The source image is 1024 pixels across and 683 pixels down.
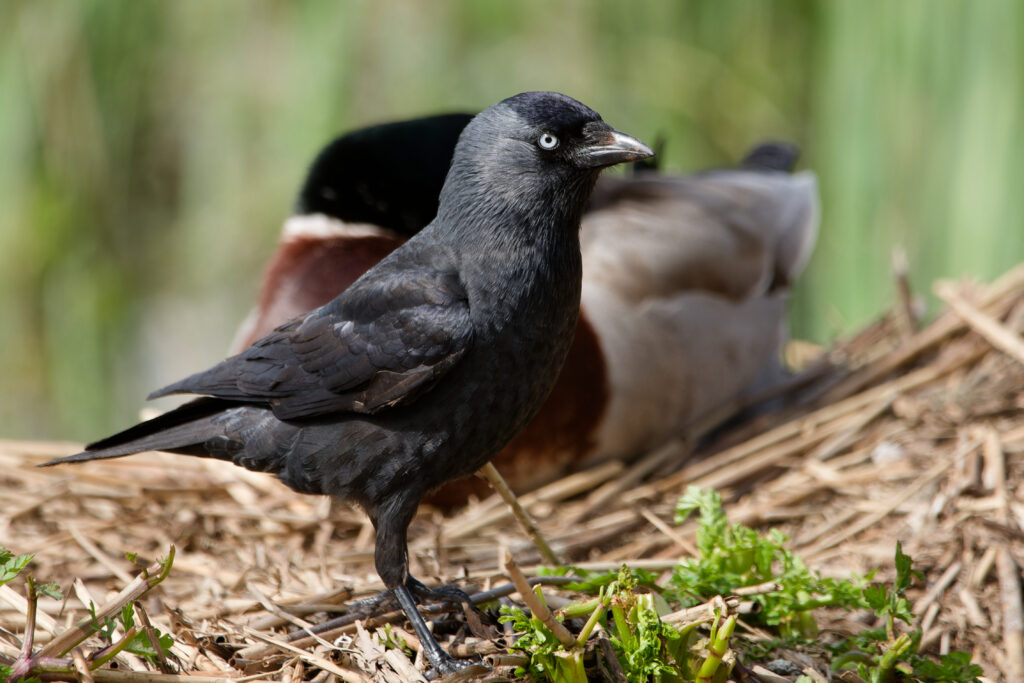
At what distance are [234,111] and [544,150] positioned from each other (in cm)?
319

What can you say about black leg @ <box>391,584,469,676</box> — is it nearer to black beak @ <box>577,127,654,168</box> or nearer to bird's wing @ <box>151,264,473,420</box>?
bird's wing @ <box>151,264,473,420</box>

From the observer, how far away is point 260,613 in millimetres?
1871

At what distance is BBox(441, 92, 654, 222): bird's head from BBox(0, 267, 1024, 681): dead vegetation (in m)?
0.65

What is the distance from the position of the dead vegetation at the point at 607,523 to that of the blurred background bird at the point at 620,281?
0.44ft

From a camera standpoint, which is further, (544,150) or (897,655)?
(544,150)

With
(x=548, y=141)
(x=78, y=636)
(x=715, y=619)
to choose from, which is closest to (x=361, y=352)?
(x=548, y=141)

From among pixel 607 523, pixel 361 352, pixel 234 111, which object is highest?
pixel 234 111

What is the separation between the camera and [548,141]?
1.72m

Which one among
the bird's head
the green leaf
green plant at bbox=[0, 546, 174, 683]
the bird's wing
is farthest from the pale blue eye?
the green leaf

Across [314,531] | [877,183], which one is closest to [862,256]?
[877,183]

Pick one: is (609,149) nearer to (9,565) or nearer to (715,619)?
(715,619)

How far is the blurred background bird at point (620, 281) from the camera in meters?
2.70

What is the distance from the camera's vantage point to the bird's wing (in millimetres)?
1654

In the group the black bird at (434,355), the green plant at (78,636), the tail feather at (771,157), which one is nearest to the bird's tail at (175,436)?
the black bird at (434,355)
